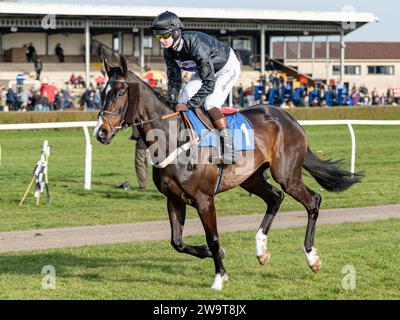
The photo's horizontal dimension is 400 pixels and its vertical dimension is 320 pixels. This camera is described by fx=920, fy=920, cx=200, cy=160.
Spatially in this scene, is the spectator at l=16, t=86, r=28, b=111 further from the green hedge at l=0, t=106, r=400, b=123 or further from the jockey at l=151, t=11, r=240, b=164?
the jockey at l=151, t=11, r=240, b=164

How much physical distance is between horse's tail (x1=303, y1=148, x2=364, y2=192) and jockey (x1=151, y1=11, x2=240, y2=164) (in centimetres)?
138

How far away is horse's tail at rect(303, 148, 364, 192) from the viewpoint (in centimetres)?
939

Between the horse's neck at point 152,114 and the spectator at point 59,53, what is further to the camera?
the spectator at point 59,53

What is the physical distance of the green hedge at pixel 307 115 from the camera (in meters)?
28.5

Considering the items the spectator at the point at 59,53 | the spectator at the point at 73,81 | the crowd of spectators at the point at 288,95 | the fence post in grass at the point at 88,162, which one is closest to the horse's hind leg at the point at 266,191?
the fence post in grass at the point at 88,162

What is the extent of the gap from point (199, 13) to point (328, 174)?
1412 inches

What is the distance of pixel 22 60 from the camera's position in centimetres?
4488

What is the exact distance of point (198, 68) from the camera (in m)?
7.92

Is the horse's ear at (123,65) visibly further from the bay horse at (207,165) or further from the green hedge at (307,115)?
the green hedge at (307,115)

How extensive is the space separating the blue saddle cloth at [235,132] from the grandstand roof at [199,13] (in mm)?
33222

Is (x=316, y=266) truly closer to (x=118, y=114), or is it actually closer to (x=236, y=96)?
(x=118, y=114)

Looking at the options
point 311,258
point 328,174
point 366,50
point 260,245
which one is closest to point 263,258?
point 260,245

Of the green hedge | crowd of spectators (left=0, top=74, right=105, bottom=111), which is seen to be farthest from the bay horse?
crowd of spectators (left=0, top=74, right=105, bottom=111)
